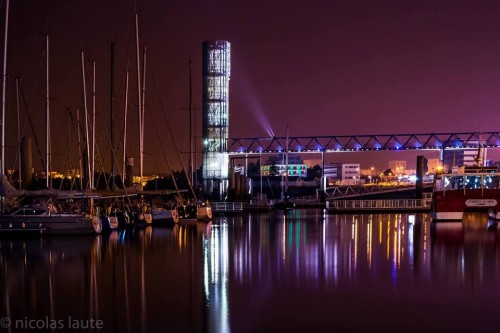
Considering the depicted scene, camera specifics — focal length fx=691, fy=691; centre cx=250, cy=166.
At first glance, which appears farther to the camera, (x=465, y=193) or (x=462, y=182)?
(x=462, y=182)

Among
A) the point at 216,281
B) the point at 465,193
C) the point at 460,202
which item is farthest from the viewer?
the point at 460,202

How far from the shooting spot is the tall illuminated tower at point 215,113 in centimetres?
12594

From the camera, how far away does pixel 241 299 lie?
18.6 meters

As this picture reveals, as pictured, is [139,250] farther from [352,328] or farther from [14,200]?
[352,328]

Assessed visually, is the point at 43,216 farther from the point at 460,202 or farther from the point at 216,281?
the point at 460,202

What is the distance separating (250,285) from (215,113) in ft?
360

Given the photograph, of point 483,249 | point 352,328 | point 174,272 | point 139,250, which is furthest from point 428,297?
point 139,250

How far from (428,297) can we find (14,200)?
92.0ft

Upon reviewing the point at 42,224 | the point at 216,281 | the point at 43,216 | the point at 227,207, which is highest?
the point at 43,216

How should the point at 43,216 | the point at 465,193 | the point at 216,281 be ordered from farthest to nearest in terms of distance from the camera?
1. the point at 465,193
2. the point at 43,216
3. the point at 216,281

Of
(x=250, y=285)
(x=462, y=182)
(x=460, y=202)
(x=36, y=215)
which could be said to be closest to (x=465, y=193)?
(x=460, y=202)

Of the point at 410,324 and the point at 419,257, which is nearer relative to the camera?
the point at 410,324

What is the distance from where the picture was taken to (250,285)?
2097 cm

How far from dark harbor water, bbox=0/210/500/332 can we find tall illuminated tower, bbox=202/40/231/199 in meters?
89.0
